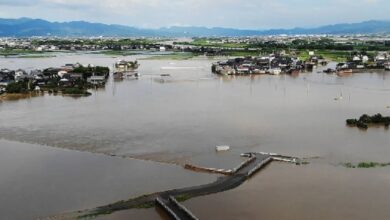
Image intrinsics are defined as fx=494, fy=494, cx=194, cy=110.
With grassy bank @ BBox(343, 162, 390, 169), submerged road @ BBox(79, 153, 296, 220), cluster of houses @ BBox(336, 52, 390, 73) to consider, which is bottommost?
grassy bank @ BBox(343, 162, 390, 169)

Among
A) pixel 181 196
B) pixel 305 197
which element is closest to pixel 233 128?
pixel 305 197

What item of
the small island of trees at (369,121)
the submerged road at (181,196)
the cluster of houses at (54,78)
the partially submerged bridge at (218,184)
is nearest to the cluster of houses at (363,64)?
the cluster of houses at (54,78)

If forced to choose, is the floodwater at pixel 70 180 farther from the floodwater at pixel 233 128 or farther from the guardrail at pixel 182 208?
the guardrail at pixel 182 208

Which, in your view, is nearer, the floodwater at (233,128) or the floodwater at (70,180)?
the floodwater at (70,180)

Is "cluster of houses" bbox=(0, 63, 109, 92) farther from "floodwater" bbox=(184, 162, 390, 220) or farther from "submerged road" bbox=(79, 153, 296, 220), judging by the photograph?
"floodwater" bbox=(184, 162, 390, 220)

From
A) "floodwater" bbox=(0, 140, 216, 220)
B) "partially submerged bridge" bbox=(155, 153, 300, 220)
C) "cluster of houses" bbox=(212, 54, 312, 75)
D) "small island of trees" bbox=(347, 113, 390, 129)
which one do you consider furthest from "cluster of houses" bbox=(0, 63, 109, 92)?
"partially submerged bridge" bbox=(155, 153, 300, 220)

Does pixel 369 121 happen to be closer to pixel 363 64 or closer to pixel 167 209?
pixel 167 209

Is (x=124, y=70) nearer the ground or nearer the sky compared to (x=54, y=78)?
nearer the ground
